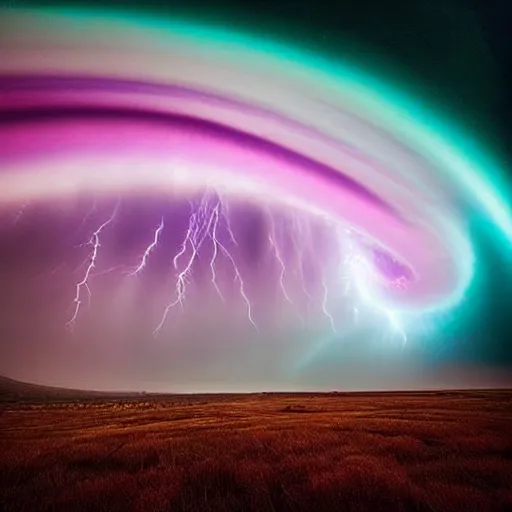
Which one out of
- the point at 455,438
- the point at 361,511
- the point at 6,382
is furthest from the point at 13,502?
the point at 6,382

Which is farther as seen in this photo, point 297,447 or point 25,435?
point 25,435

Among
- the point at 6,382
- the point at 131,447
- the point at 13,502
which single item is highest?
the point at 6,382

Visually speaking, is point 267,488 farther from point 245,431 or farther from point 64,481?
point 245,431

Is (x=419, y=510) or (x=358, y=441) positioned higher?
(x=358, y=441)

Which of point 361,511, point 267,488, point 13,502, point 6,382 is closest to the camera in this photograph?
point 361,511

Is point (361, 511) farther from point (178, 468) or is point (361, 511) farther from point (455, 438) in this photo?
point (455, 438)

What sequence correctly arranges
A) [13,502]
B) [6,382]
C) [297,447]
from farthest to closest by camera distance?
1. [6,382]
2. [297,447]
3. [13,502]

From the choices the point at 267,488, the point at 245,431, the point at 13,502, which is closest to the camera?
the point at 13,502

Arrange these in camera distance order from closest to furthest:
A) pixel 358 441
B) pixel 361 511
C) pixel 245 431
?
pixel 361 511 → pixel 358 441 → pixel 245 431

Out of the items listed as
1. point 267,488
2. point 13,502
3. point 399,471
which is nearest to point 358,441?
point 399,471
